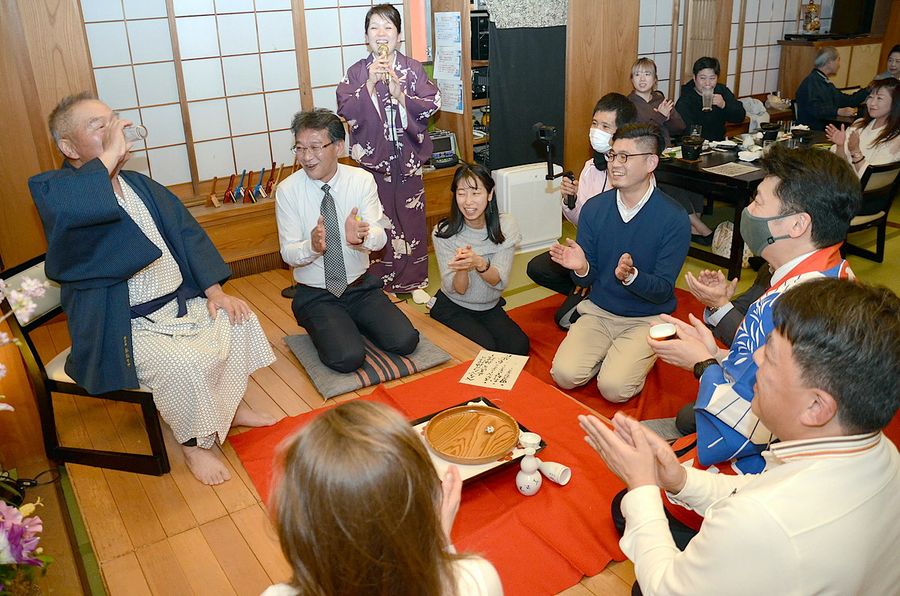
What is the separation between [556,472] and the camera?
2.27 metres

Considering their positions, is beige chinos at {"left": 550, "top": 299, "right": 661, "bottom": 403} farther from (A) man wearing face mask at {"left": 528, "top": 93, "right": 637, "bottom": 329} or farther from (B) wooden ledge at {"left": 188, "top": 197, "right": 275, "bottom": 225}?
(B) wooden ledge at {"left": 188, "top": 197, "right": 275, "bottom": 225}

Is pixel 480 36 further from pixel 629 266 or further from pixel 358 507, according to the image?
pixel 358 507

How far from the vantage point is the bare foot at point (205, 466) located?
2.46 m

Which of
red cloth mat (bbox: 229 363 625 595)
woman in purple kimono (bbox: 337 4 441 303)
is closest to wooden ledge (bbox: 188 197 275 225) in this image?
woman in purple kimono (bbox: 337 4 441 303)

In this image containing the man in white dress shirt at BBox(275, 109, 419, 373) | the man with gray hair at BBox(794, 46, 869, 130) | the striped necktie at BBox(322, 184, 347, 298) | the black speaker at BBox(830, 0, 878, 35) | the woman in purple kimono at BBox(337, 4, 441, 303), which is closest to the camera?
the man in white dress shirt at BBox(275, 109, 419, 373)

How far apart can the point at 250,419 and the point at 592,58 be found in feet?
14.4

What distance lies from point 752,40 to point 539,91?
290cm

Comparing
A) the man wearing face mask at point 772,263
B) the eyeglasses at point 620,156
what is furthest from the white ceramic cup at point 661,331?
the eyeglasses at point 620,156

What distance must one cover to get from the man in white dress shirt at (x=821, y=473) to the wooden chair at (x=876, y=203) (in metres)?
3.96

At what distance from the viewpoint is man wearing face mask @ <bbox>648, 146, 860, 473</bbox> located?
6.50 feet

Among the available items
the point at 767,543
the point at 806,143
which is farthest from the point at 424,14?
the point at 767,543

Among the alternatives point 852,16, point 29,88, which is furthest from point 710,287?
point 852,16

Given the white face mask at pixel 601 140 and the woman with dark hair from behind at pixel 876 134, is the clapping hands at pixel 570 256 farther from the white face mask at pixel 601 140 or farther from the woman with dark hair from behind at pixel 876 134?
the woman with dark hair from behind at pixel 876 134

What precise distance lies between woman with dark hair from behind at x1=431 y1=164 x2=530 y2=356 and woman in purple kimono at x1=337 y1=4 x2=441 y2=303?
86cm
